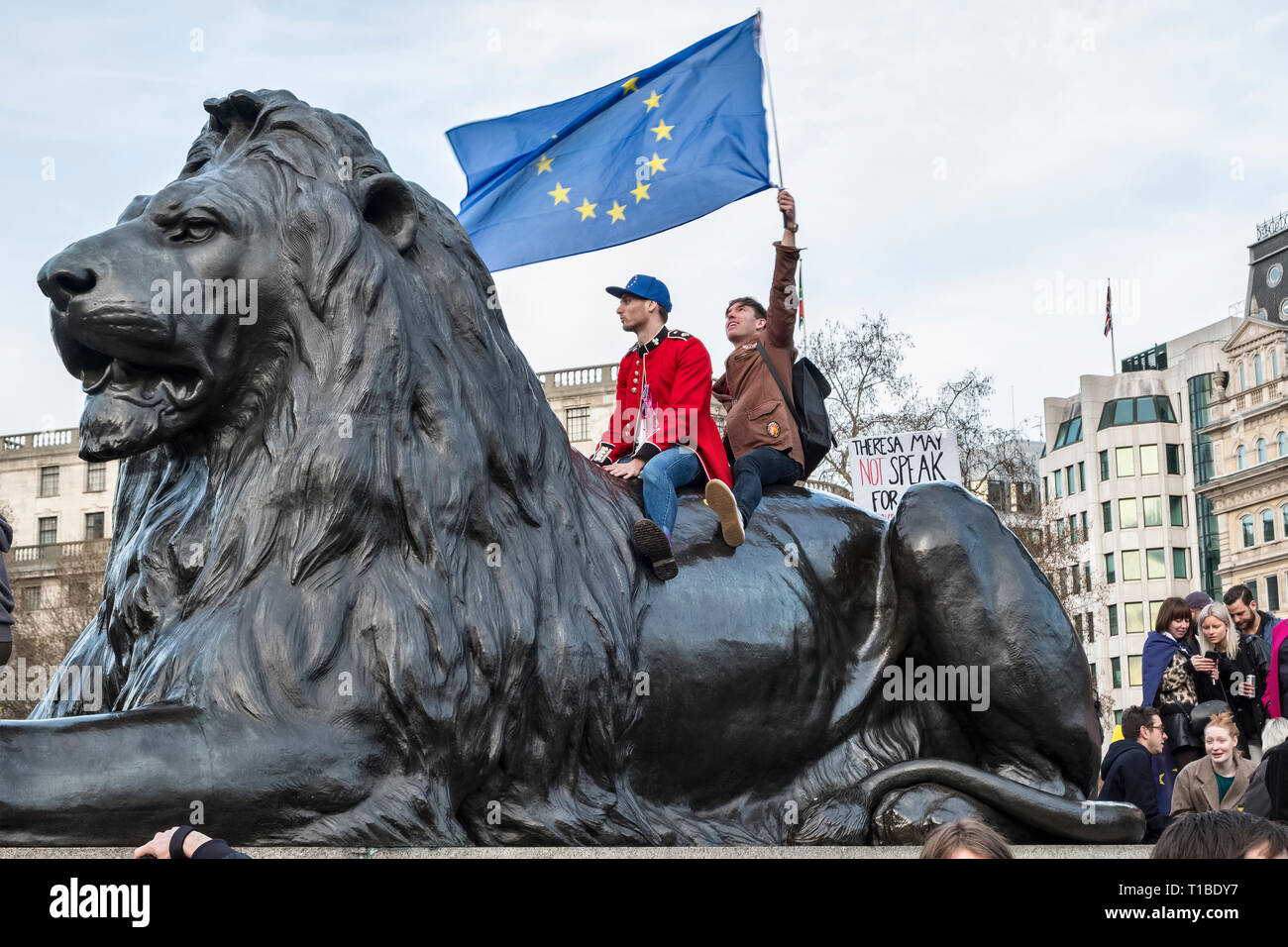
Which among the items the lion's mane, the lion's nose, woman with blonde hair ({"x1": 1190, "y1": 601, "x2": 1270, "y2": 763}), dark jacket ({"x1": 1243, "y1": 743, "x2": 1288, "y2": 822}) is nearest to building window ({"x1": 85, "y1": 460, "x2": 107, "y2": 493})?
woman with blonde hair ({"x1": 1190, "y1": 601, "x2": 1270, "y2": 763})

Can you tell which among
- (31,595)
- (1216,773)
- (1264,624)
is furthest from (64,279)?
(31,595)

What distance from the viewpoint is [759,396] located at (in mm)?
7238

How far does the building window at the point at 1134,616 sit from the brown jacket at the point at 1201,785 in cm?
8889

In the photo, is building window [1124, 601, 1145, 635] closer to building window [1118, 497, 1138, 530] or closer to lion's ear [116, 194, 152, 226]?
building window [1118, 497, 1138, 530]

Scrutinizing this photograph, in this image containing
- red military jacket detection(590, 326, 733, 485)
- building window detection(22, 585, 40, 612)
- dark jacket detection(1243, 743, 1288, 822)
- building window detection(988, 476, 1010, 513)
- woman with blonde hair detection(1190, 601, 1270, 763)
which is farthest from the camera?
building window detection(22, 585, 40, 612)

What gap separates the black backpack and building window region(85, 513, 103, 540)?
64.6m

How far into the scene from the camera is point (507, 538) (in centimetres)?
522

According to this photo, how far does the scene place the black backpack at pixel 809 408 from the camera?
7148 mm

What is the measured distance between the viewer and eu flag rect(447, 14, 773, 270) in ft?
32.1

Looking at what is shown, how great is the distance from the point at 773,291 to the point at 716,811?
9.96ft
